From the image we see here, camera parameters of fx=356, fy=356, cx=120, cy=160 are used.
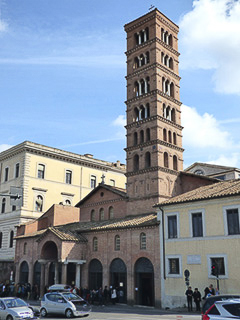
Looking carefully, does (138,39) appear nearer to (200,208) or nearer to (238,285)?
(200,208)

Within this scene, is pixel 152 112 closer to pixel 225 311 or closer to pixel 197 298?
pixel 197 298

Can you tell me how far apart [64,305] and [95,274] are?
1256cm

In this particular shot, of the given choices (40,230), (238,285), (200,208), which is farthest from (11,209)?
(238,285)

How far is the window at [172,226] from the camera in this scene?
94.1 ft

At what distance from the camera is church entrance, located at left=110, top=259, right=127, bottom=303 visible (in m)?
31.7

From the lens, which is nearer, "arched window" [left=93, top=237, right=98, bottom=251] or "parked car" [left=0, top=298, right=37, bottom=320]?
"parked car" [left=0, top=298, right=37, bottom=320]

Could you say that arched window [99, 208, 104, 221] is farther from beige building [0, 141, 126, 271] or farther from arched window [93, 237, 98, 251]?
beige building [0, 141, 126, 271]

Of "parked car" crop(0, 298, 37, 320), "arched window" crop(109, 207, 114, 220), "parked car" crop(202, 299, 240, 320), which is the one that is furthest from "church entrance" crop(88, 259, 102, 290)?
"parked car" crop(202, 299, 240, 320)

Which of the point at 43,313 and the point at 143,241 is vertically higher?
the point at 143,241

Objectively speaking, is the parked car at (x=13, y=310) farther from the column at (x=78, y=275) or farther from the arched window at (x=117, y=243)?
the column at (x=78, y=275)

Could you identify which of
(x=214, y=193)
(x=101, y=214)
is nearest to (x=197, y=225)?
(x=214, y=193)

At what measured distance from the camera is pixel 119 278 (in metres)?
32.3

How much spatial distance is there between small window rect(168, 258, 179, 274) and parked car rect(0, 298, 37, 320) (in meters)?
12.3

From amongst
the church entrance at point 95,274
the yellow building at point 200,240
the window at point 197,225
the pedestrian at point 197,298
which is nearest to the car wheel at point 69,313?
the pedestrian at point 197,298
